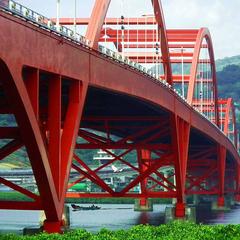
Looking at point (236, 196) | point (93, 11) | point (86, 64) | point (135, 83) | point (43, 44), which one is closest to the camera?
point (43, 44)

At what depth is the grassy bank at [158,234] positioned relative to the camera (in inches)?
1614

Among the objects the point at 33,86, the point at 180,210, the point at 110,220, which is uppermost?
the point at 33,86

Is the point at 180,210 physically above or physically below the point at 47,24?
below

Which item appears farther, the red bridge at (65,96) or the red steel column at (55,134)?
the red steel column at (55,134)

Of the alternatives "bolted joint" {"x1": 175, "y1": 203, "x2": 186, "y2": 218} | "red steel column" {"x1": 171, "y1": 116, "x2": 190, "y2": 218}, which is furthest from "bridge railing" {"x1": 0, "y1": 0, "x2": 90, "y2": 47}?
"bolted joint" {"x1": 175, "y1": 203, "x2": 186, "y2": 218}

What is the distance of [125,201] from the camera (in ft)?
620

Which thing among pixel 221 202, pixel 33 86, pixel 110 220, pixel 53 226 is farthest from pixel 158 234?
pixel 221 202

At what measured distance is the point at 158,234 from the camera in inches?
1913

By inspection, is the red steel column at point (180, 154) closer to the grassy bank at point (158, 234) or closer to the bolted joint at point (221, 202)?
the grassy bank at point (158, 234)

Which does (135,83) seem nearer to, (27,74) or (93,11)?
(93,11)

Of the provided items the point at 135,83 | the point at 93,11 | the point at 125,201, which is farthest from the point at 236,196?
the point at 93,11

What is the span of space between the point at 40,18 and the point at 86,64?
27.2 feet

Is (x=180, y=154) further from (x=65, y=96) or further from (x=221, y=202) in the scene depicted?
(x=221, y=202)

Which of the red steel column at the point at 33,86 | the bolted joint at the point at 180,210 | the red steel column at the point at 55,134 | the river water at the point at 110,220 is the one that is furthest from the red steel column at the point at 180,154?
the red steel column at the point at 33,86
